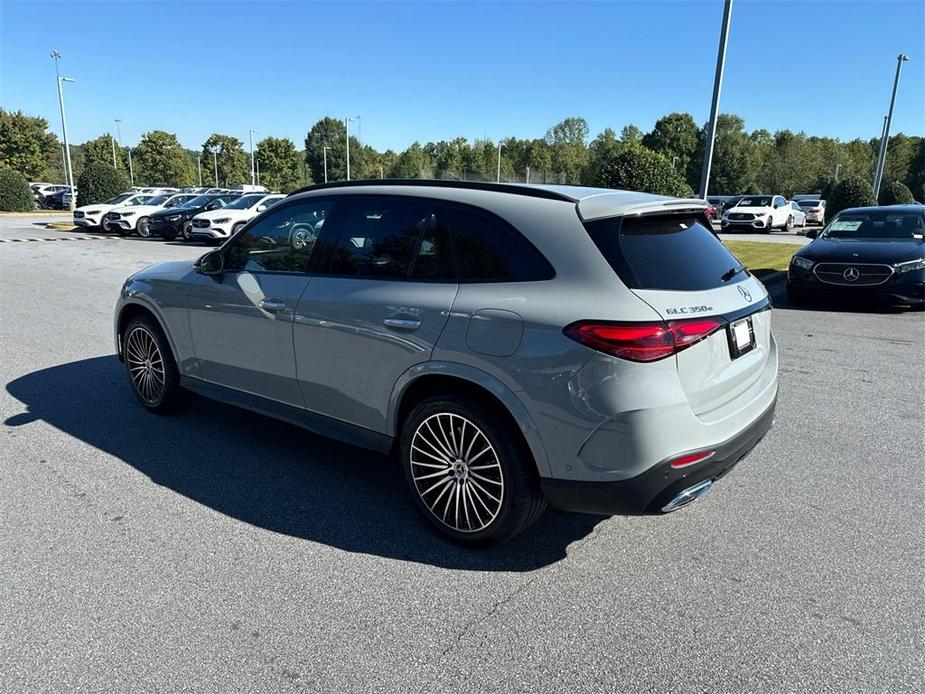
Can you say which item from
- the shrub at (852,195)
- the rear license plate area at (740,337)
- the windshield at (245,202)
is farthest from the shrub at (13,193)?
the rear license plate area at (740,337)

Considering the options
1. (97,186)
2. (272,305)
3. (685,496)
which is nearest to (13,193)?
(97,186)

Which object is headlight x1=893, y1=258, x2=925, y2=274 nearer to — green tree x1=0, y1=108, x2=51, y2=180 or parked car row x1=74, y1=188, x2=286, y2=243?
parked car row x1=74, y1=188, x2=286, y2=243

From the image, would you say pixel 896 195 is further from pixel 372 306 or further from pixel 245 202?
pixel 372 306

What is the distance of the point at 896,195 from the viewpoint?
37.2 metres

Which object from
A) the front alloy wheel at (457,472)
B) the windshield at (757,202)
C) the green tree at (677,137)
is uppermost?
the green tree at (677,137)

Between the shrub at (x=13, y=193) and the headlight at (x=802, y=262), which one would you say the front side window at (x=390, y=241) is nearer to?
the headlight at (x=802, y=262)

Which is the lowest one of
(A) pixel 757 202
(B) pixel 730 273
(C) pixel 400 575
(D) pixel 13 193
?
(C) pixel 400 575

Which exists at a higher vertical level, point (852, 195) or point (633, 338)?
point (852, 195)

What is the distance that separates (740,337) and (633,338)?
2.48 ft

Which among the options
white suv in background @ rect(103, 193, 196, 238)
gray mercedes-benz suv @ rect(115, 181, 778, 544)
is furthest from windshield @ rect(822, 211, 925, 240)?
white suv in background @ rect(103, 193, 196, 238)

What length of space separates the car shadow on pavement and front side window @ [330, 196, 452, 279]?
1.33 m

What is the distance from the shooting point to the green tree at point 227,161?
289 ft

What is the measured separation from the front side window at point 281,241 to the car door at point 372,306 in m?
0.19

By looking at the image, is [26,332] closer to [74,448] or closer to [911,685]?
[74,448]
